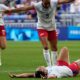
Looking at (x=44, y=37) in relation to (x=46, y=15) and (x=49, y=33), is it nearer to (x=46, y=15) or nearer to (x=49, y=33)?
(x=49, y=33)

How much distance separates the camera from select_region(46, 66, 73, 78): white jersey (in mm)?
11609

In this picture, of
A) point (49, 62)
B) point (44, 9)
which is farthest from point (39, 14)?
point (49, 62)

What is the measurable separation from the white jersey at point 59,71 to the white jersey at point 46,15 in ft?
11.0

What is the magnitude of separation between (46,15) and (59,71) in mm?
3526

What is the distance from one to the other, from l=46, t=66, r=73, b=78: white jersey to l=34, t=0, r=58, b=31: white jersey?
3357 millimetres

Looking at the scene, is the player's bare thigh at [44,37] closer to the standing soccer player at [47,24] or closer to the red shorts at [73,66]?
the standing soccer player at [47,24]

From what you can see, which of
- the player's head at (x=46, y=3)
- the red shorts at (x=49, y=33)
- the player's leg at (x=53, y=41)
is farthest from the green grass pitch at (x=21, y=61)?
the player's head at (x=46, y=3)

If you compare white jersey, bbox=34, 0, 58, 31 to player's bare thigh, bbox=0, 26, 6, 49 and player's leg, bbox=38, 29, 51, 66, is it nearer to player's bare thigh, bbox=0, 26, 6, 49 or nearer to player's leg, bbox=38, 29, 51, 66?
player's leg, bbox=38, 29, 51, 66

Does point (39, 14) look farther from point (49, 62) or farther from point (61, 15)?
point (61, 15)

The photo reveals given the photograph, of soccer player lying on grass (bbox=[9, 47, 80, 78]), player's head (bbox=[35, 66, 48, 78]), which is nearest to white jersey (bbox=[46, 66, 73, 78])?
soccer player lying on grass (bbox=[9, 47, 80, 78])

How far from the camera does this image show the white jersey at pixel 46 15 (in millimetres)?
14805

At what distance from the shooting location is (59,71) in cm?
1172

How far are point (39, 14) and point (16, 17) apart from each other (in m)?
20.9

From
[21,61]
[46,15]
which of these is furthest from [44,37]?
[21,61]
